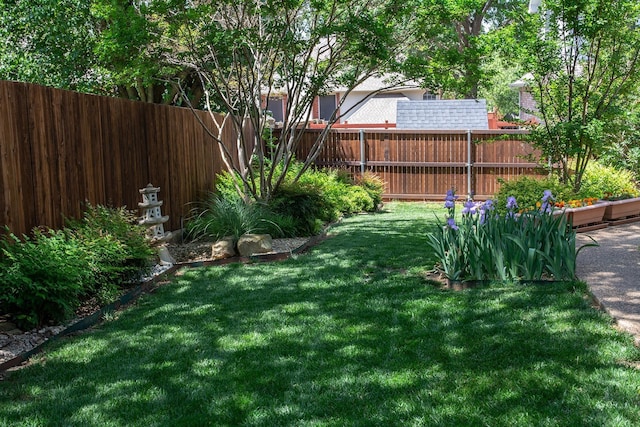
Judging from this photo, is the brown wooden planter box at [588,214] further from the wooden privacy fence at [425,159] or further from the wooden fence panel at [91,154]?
the wooden privacy fence at [425,159]

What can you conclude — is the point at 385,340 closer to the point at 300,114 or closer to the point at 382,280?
the point at 382,280

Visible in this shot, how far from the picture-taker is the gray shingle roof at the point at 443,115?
63.0 feet

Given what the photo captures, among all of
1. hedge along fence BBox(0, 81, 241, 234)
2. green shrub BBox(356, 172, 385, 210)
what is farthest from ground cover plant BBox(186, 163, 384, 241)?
green shrub BBox(356, 172, 385, 210)

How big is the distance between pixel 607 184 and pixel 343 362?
822 centimetres

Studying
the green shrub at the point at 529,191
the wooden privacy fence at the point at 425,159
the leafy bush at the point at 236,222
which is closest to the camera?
the leafy bush at the point at 236,222

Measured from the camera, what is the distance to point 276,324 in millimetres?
5480

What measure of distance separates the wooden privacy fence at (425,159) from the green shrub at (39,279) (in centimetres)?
1192

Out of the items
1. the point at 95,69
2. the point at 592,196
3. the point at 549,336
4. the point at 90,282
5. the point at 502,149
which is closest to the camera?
the point at 549,336

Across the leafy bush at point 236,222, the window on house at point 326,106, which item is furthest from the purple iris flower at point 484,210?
the window on house at point 326,106

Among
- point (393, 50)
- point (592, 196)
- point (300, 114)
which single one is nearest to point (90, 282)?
point (300, 114)

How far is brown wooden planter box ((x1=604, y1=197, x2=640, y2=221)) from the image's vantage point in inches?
401

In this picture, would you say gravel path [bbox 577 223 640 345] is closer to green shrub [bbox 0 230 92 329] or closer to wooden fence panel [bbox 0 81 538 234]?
green shrub [bbox 0 230 92 329]

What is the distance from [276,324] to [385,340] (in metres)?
0.99

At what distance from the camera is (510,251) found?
632cm
